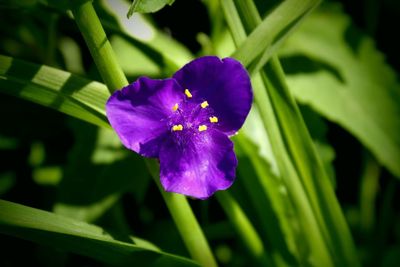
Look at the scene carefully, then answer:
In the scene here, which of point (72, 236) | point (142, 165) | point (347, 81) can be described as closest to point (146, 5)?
point (72, 236)

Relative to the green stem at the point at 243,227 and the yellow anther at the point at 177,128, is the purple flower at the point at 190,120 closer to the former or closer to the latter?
the yellow anther at the point at 177,128

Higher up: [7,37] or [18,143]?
[7,37]

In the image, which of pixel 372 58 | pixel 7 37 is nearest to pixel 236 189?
pixel 372 58

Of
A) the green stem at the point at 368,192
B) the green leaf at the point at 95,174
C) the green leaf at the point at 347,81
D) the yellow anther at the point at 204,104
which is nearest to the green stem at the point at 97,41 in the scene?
the yellow anther at the point at 204,104

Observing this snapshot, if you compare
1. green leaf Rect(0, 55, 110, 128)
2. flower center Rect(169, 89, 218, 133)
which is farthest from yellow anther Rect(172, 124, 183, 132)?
green leaf Rect(0, 55, 110, 128)

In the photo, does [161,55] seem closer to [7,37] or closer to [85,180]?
[85,180]
